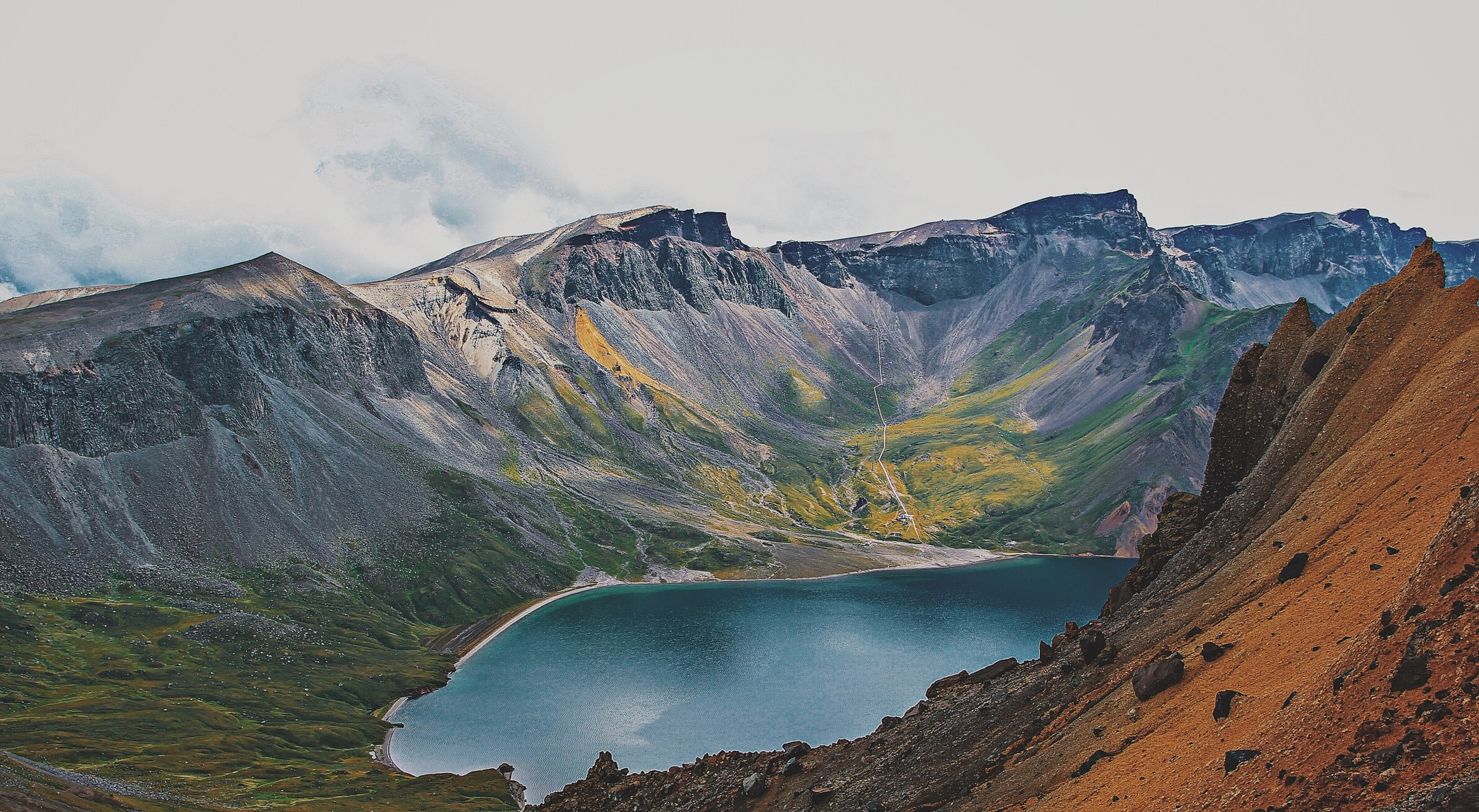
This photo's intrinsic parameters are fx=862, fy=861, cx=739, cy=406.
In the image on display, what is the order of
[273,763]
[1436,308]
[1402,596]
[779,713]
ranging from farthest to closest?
[779,713] → [273,763] → [1436,308] → [1402,596]

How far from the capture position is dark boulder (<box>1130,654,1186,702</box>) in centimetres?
3631

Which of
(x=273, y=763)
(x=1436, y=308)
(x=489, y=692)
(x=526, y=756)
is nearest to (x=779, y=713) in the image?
(x=526, y=756)

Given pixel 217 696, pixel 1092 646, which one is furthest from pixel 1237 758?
pixel 217 696

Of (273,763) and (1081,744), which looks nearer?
(1081,744)

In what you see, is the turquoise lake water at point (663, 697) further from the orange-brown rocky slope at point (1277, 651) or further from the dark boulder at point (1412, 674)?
the dark boulder at point (1412, 674)

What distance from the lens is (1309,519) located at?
41.2m

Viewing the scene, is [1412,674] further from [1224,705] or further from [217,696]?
[217,696]

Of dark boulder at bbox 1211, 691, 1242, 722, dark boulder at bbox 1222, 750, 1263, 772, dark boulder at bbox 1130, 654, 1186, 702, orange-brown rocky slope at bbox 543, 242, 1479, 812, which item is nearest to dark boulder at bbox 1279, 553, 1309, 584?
orange-brown rocky slope at bbox 543, 242, 1479, 812

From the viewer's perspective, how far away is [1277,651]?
1267 inches

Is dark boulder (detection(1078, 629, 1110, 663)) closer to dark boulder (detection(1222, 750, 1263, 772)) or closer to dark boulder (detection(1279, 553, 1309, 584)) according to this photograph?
dark boulder (detection(1279, 553, 1309, 584))

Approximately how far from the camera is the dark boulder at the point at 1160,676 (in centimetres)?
3631

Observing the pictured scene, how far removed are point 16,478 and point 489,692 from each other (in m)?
118

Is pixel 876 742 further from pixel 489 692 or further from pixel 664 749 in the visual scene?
pixel 489 692

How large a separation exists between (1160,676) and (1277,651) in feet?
17.9
